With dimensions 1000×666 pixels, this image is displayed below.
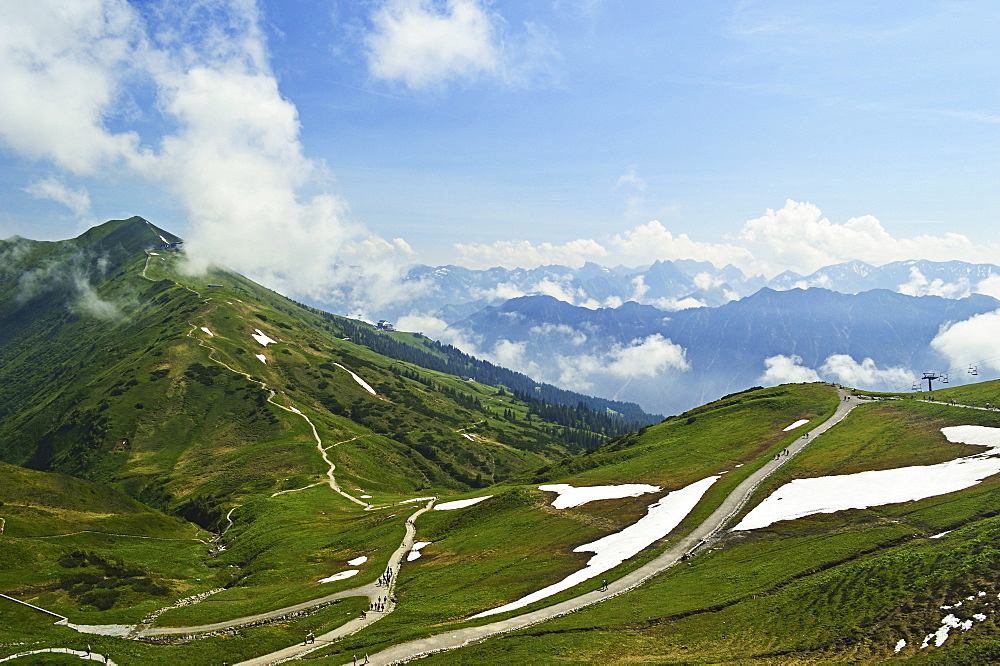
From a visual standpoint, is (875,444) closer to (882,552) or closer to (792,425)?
(792,425)

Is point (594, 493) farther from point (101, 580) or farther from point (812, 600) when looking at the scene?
point (101, 580)

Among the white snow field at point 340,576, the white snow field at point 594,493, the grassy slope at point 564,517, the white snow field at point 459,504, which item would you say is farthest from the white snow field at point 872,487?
the white snow field at point 459,504

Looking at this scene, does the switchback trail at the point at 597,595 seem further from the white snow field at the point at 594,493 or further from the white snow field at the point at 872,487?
the white snow field at the point at 594,493

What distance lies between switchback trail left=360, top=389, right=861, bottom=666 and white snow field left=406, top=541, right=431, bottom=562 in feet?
122

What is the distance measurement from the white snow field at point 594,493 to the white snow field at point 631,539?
6912mm

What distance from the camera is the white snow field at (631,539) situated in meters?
59.9

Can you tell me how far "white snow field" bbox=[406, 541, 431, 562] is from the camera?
287 ft

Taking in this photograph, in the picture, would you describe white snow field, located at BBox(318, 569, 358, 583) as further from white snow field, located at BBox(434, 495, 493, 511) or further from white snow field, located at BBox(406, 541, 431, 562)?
white snow field, located at BBox(434, 495, 493, 511)

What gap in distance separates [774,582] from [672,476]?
46.8 metres

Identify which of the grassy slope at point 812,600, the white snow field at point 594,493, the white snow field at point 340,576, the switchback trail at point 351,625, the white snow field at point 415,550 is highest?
the white snow field at point 594,493

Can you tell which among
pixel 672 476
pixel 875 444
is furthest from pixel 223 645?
pixel 875 444

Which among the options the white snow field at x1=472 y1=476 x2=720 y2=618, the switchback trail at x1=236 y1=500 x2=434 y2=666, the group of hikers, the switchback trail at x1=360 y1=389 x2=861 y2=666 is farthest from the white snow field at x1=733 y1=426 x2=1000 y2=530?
the group of hikers

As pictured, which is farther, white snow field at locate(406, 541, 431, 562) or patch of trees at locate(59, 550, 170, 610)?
white snow field at locate(406, 541, 431, 562)

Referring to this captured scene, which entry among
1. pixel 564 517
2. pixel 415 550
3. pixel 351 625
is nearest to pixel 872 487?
pixel 564 517
